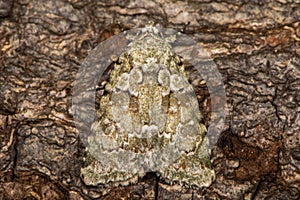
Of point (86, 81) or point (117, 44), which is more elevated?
point (117, 44)

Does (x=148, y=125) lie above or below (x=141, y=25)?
below

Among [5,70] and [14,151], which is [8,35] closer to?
[5,70]

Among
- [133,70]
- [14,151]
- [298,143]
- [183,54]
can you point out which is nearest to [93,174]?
[14,151]

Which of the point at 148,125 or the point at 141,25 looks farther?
the point at 141,25
